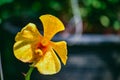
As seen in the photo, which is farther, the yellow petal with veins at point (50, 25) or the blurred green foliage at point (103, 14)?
the blurred green foliage at point (103, 14)

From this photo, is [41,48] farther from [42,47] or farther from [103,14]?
[103,14]

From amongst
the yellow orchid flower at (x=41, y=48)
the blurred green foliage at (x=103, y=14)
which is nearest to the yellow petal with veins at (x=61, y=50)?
the yellow orchid flower at (x=41, y=48)

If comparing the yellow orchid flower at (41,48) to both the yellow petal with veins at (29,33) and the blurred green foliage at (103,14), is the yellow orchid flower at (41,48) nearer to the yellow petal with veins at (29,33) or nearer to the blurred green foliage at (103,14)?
the yellow petal with veins at (29,33)

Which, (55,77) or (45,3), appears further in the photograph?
(45,3)

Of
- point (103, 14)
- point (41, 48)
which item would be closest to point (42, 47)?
point (41, 48)

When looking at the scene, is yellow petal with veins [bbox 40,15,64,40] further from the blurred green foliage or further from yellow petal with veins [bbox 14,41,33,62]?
the blurred green foliage

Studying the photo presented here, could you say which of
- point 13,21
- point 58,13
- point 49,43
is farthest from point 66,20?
point 49,43

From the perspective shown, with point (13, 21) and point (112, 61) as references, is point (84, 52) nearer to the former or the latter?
point (112, 61)
